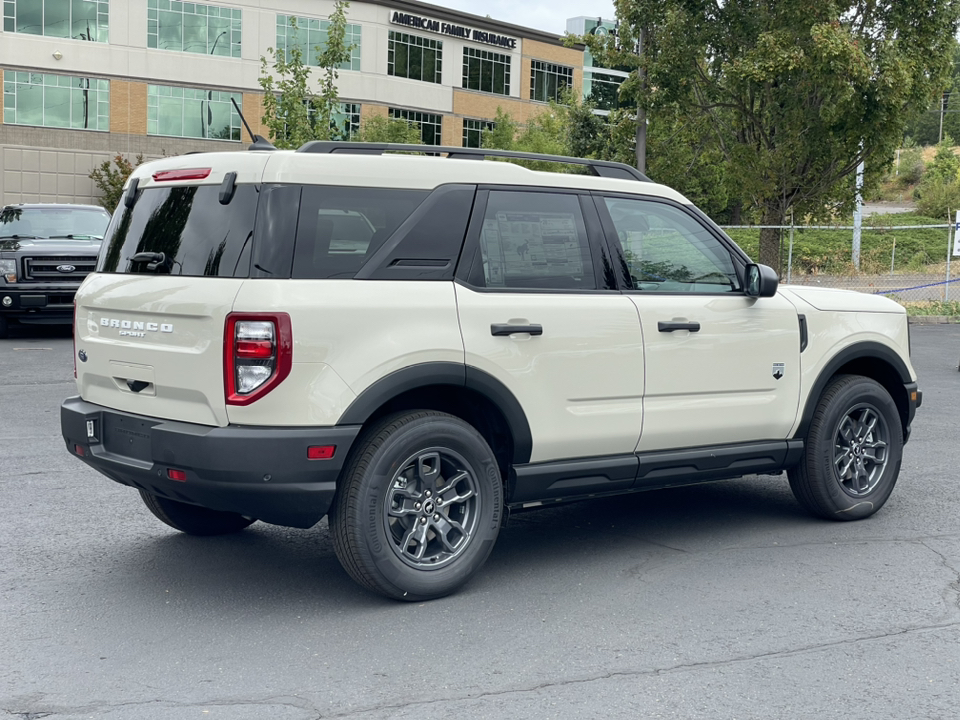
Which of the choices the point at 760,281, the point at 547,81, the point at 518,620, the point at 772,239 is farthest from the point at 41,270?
the point at 547,81

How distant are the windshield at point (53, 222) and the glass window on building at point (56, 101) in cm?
3104

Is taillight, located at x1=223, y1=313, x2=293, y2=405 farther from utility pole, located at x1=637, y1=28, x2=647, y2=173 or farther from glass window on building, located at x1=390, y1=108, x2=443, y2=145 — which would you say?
glass window on building, located at x1=390, y1=108, x2=443, y2=145

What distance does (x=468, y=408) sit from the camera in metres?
5.22

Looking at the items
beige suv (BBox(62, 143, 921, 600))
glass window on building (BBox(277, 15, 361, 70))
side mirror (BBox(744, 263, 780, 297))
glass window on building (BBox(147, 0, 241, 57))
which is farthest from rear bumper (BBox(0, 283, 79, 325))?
glass window on building (BBox(277, 15, 361, 70))

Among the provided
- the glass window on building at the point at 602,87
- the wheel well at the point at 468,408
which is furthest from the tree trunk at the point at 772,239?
the glass window on building at the point at 602,87

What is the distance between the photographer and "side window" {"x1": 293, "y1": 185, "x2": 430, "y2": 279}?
4.65 m

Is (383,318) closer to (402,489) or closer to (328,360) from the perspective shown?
(328,360)

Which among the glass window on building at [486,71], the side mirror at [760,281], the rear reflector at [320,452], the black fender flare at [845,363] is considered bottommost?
the rear reflector at [320,452]

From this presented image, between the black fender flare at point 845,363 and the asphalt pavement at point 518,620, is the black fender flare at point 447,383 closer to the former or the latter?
the asphalt pavement at point 518,620

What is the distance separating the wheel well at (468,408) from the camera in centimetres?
499

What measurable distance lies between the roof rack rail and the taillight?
804 mm

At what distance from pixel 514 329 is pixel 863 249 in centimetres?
4591

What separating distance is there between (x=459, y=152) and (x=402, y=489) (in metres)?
1.63

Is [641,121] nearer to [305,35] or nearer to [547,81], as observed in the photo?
[305,35]
